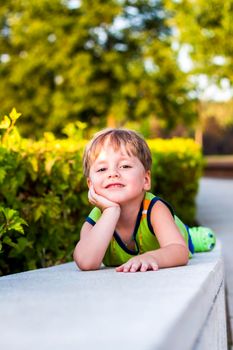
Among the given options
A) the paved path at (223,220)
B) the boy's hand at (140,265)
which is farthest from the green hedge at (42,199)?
the paved path at (223,220)

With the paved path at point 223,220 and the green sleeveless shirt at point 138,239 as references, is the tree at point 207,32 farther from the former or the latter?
the green sleeveless shirt at point 138,239

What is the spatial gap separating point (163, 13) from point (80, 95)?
6.09 metres

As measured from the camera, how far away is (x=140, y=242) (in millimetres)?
3494

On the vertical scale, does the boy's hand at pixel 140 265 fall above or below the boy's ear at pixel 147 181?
below

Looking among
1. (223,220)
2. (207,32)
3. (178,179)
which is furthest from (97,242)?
(207,32)

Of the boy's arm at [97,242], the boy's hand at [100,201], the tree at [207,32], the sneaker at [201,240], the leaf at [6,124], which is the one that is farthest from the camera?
the tree at [207,32]

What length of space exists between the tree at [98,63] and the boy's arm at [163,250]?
27.7 m

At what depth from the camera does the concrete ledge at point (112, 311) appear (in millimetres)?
1702

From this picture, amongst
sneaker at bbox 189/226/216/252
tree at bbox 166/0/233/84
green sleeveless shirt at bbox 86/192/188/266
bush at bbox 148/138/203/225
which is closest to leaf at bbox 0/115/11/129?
green sleeveless shirt at bbox 86/192/188/266

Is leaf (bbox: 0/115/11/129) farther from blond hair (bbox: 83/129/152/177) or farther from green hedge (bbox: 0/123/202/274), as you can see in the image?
blond hair (bbox: 83/129/152/177)

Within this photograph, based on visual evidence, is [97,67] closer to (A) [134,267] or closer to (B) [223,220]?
(B) [223,220]

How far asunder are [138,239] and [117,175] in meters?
Answer: 0.39

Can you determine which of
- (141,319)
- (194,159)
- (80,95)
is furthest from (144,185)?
(80,95)

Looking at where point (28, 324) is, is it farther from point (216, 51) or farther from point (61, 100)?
point (61, 100)
